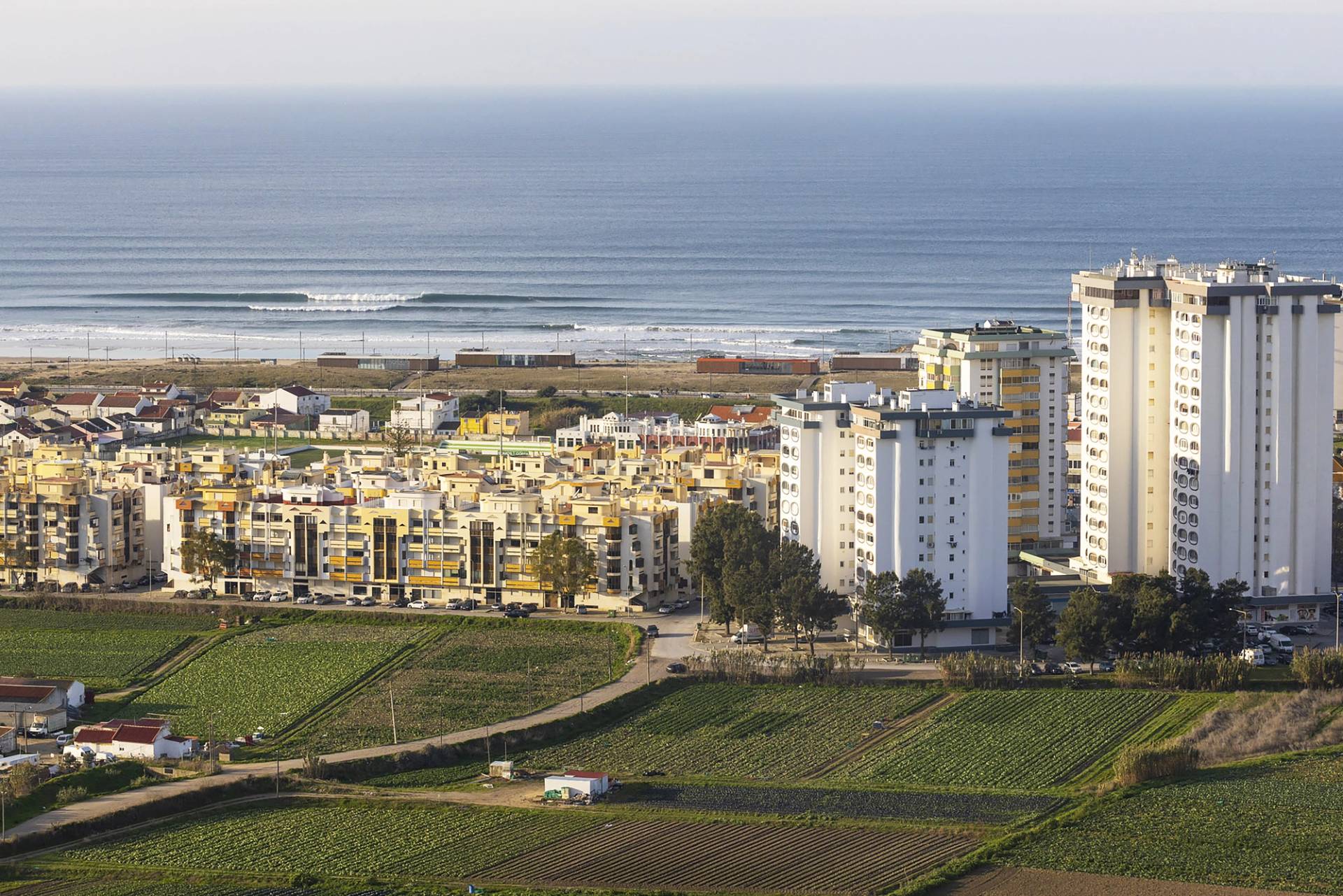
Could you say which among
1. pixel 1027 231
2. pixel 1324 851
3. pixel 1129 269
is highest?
pixel 1027 231

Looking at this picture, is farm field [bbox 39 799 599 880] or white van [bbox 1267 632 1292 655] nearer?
farm field [bbox 39 799 599 880]

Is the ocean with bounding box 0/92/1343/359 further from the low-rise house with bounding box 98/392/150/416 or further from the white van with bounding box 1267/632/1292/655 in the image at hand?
the white van with bounding box 1267/632/1292/655

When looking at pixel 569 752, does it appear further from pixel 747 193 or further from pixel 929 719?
pixel 747 193

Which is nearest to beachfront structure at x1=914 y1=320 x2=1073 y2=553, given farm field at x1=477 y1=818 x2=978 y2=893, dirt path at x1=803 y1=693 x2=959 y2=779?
dirt path at x1=803 y1=693 x2=959 y2=779

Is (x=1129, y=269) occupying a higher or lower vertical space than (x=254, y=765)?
higher

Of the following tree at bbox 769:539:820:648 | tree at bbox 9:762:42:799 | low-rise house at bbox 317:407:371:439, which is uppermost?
low-rise house at bbox 317:407:371:439

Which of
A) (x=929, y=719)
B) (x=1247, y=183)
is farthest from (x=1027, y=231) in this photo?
(x=929, y=719)

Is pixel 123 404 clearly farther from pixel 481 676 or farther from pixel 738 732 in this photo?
pixel 738 732
